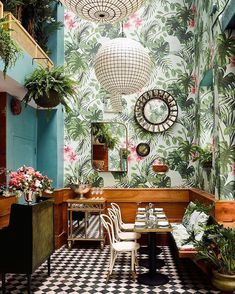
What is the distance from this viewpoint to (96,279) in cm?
568

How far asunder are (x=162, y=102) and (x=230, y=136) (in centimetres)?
320

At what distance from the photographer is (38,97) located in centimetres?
618

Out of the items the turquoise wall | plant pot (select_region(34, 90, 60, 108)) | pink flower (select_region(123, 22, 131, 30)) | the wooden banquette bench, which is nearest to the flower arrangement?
plant pot (select_region(34, 90, 60, 108))

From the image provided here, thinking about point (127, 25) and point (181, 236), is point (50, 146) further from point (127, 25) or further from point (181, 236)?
point (181, 236)

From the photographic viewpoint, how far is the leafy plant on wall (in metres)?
8.48

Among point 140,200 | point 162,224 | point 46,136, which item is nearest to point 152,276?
point 162,224

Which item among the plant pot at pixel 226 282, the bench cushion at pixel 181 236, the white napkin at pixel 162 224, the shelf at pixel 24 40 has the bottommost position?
the plant pot at pixel 226 282

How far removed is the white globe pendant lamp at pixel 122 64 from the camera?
3.91m

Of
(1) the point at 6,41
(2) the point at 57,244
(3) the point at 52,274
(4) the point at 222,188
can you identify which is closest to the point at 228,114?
(4) the point at 222,188

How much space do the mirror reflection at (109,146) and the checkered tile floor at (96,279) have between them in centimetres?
212

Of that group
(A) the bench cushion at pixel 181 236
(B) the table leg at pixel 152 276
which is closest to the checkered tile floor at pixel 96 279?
(B) the table leg at pixel 152 276

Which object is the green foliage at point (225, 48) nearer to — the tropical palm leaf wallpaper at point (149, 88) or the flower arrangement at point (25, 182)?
the tropical palm leaf wallpaper at point (149, 88)

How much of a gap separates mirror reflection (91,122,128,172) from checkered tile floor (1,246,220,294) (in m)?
2.12

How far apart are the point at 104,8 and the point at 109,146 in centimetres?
549
